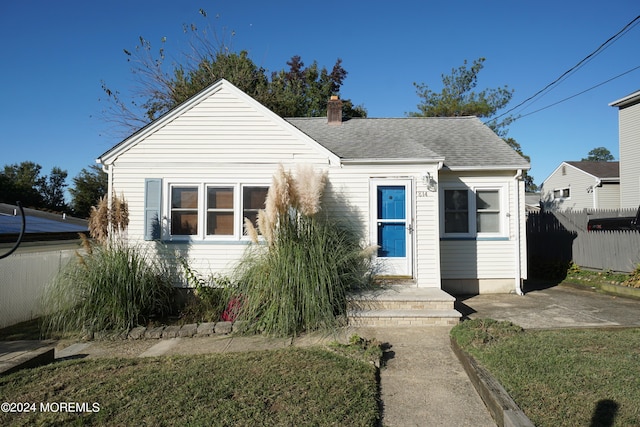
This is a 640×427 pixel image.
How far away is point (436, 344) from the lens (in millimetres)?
5422

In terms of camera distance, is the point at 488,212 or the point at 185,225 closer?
the point at 185,225

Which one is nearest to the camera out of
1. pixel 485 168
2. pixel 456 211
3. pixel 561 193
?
pixel 485 168

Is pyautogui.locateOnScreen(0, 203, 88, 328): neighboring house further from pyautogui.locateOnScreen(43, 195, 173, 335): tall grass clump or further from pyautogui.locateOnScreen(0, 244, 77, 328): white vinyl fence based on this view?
pyautogui.locateOnScreen(43, 195, 173, 335): tall grass clump

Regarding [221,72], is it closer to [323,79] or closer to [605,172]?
[323,79]

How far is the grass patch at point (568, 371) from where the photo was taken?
3195 mm

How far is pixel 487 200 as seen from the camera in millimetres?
9078

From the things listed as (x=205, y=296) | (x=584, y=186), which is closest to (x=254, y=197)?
(x=205, y=296)

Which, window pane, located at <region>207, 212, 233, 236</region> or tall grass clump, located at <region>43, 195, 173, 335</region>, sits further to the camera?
window pane, located at <region>207, 212, 233, 236</region>

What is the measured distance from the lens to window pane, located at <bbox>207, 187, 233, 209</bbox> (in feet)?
27.0

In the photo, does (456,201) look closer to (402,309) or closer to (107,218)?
(402,309)

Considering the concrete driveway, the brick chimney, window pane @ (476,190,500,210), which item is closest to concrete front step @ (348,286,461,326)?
the concrete driveway

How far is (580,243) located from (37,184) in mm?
52651

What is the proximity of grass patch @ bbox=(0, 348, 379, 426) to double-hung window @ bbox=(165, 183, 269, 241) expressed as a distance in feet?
11.7

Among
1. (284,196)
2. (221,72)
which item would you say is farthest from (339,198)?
(221,72)
